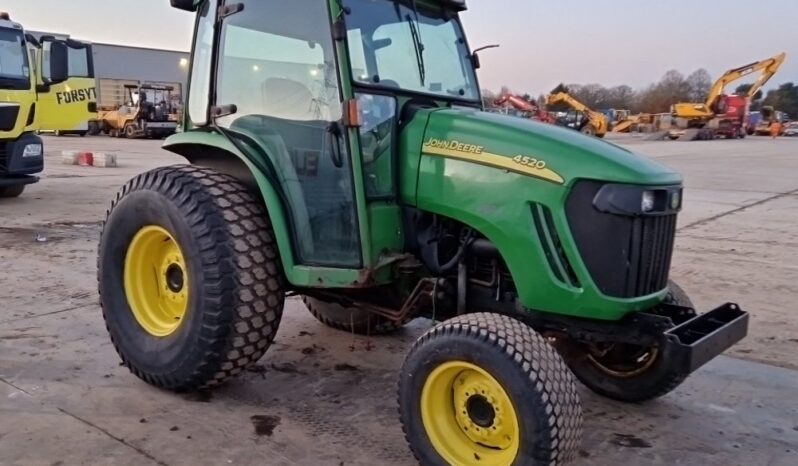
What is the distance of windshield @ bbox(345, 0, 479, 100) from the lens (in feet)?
10.7

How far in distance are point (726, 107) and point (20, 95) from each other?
37.9m

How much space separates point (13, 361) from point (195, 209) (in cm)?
158

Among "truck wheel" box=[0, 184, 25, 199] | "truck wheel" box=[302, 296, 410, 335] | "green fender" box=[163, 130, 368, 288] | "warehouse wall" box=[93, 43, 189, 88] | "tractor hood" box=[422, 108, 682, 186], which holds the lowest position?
"truck wheel" box=[302, 296, 410, 335]

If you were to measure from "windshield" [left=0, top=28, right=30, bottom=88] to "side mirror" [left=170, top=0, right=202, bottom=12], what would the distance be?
754 cm

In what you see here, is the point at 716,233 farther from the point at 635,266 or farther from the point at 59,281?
the point at 59,281

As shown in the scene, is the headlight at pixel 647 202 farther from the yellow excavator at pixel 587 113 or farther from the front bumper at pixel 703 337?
the yellow excavator at pixel 587 113

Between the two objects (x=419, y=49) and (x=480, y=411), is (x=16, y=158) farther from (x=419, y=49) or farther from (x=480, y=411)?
(x=480, y=411)

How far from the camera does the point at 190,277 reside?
332 cm

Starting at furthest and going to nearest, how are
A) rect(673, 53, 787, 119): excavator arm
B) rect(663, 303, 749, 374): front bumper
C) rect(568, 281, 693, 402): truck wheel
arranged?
rect(673, 53, 787, 119): excavator arm
rect(568, 281, 693, 402): truck wheel
rect(663, 303, 749, 374): front bumper

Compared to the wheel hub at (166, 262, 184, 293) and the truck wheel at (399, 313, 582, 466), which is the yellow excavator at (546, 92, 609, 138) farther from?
the truck wheel at (399, 313, 582, 466)

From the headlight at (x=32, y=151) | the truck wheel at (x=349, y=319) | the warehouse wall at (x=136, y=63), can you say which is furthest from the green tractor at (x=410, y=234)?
the warehouse wall at (x=136, y=63)

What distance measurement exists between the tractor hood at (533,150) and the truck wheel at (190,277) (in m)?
0.99

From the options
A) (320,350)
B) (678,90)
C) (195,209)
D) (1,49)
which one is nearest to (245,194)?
(195,209)

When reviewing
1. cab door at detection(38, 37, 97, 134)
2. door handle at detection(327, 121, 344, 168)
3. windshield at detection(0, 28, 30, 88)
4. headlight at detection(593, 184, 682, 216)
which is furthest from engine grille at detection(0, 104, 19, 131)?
headlight at detection(593, 184, 682, 216)
